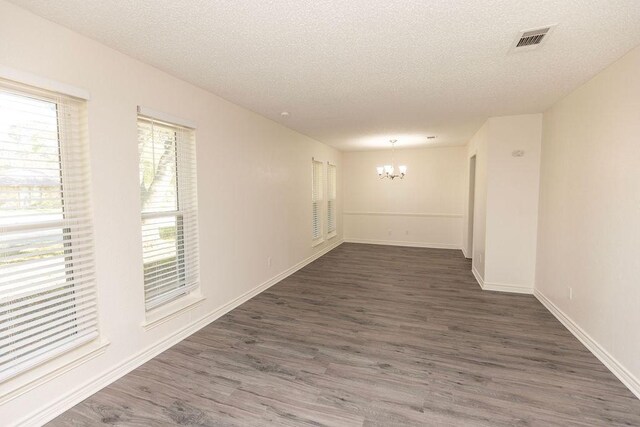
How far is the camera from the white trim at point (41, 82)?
1.76m

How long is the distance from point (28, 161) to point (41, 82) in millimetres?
491

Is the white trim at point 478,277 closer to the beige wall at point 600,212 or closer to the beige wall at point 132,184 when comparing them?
the beige wall at point 600,212

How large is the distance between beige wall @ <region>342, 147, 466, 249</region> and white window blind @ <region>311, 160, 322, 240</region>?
70.8 inches

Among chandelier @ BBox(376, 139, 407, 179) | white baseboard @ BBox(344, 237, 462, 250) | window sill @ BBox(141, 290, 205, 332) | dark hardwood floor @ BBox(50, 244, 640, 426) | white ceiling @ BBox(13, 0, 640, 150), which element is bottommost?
dark hardwood floor @ BBox(50, 244, 640, 426)

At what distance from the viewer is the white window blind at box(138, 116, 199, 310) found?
2.76 metres

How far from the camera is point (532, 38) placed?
218 cm

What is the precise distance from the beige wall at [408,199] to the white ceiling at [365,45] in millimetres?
3904

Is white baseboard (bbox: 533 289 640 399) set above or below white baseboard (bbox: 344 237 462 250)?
below

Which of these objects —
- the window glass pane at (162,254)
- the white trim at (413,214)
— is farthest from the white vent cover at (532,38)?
the white trim at (413,214)

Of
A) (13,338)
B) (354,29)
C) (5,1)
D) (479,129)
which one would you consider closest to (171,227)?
(13,338)

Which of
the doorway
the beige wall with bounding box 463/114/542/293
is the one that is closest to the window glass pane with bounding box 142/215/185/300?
the beige wall with bounding box 463/114/542/293

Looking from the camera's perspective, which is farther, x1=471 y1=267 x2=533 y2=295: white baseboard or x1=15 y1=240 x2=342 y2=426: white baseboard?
x1=471 y1=267 x2=533 y2=295: white baseboard

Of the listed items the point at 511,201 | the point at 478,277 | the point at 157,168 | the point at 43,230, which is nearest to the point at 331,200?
the point at 478,277

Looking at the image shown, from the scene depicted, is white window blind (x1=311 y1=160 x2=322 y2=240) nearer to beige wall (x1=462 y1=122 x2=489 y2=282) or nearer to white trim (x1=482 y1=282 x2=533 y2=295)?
beige wall (x1=462 y1=122 x2=489 y2=282)
